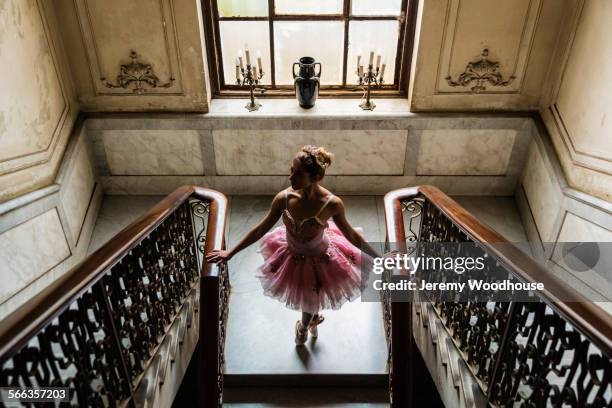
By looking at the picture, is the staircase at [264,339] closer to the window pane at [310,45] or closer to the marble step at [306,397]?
the marble step at [306,397]

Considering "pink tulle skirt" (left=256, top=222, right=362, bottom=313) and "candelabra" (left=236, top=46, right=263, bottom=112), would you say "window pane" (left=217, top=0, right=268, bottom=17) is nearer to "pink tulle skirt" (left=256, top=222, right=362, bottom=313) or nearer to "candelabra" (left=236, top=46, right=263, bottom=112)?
"candelabra" (left=236, top=46, right=263, bottom=112)

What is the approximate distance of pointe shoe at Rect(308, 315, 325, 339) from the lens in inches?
117

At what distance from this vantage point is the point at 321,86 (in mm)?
4391

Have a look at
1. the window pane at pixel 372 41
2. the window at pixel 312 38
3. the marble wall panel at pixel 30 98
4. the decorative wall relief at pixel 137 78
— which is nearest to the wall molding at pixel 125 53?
the decorative wall relief at pixel 137 78

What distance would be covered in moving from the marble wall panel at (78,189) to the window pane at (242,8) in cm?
171

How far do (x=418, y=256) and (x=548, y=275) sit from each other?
50.0 inches

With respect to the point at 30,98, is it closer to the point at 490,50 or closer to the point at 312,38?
the point at 312,38

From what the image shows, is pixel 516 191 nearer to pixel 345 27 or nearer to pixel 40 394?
pixel 345 27

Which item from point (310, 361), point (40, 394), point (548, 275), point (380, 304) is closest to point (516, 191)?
point (380, 304)

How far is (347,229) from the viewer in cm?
246

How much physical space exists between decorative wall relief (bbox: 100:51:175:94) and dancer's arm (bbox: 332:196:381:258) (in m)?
2.39

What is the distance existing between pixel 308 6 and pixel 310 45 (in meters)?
0.33

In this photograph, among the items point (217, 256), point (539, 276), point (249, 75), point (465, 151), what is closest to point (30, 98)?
A: point (249, 75)

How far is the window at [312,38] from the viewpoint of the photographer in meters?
3.97
